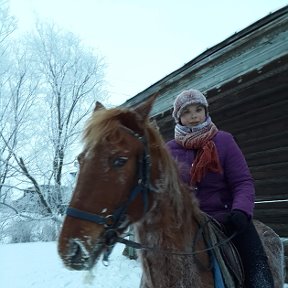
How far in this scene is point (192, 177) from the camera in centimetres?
242

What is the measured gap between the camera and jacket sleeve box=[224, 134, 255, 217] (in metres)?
2.22

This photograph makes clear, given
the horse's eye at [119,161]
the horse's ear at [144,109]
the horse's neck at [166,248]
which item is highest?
the horse's ear at [144,109]

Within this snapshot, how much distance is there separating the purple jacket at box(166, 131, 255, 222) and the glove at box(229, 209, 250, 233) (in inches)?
5.5

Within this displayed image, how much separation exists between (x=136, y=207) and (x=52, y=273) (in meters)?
7.91

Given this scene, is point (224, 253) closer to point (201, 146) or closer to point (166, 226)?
point (166, 226)

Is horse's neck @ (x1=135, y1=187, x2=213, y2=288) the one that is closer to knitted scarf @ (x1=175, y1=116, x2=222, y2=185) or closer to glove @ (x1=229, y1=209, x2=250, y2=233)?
glove @ (x1=229, y1=209, x2=250, y2=233)

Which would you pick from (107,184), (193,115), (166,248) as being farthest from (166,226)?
(193,115)

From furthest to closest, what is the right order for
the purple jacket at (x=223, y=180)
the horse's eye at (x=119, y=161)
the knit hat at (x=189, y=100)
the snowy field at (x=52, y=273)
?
the snowy field at (x=52, y=273) → the knit hat at (x=189, y=100) → the purple jacket at (x=223, y=180) → the horse's eye at (x=119, y=161)

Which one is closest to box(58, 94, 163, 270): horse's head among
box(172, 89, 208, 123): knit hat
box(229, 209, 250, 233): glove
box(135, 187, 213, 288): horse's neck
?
box(135, 187, 213, 288): horse's neck

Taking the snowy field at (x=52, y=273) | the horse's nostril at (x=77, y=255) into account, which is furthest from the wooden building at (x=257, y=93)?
the horse's nostril at (x=77, y=255)

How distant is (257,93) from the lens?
5734 millimetres

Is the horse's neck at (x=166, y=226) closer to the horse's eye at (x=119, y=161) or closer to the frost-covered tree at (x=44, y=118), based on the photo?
the horse's eye at (x=119, y=161)

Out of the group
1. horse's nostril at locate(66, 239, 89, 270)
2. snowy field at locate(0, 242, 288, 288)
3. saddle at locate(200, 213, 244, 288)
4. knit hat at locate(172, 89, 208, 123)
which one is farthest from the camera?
snowy field at locate(0, 242, 288, 288)

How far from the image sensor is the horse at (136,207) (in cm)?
169
